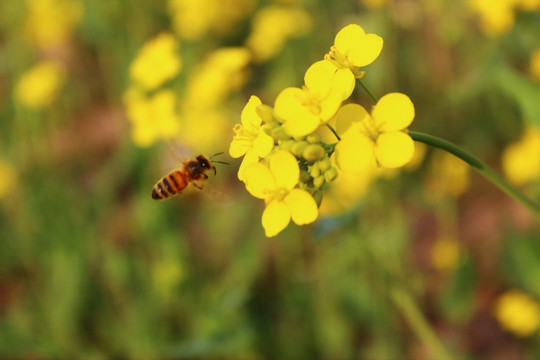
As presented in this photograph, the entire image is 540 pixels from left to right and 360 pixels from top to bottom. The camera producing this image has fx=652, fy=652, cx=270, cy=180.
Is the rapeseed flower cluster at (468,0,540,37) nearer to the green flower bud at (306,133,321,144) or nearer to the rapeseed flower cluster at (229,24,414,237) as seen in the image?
the rapeseed flower cluster at (229,24,414,237)

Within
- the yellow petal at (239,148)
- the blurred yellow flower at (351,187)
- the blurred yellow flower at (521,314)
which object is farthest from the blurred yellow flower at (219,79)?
the blurred yellow flower at (521,314)

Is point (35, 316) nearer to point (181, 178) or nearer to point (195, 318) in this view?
point (195, 318)

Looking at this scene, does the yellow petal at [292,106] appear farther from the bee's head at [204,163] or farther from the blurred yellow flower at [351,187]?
the blurred yellow flower at [351,187]

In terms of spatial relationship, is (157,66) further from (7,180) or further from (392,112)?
(7,180)

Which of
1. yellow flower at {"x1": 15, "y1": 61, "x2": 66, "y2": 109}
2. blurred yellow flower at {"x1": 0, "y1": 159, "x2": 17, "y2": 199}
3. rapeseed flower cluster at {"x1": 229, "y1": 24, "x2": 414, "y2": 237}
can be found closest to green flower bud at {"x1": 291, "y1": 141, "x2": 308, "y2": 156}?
rapeseed flower cluster at {"x1": 229, "y1": 24, "x2": 414, "y2": 237}

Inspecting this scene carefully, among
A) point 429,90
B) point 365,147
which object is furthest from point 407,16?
point 365,147

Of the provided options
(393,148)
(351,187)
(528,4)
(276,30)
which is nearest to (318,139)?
(393,148)
